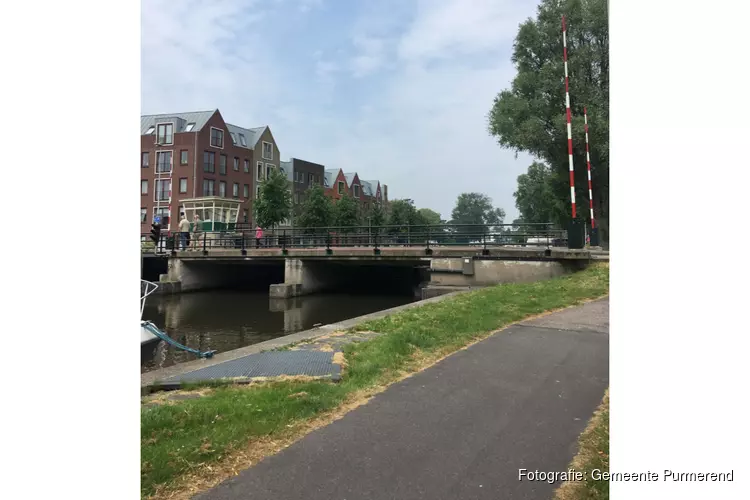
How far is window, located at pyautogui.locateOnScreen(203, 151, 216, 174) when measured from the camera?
4947 centimetres

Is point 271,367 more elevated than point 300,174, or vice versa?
point 300,174

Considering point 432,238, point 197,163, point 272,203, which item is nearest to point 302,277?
point 432,238

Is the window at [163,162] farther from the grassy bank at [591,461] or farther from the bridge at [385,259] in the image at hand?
the grassy bank at [591,461]

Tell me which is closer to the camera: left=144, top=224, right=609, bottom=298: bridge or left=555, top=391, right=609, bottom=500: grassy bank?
left=555, top=391, right=609, bottom=500: grassy bank

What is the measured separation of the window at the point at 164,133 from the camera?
48.8 metres

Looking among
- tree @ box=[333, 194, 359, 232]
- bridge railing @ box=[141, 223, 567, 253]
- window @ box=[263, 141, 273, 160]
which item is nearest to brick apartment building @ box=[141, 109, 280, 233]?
window @ box=[263, 141, 273, 160]

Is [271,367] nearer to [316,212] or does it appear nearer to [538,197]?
[316,212]

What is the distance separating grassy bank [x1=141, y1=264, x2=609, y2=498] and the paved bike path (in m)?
0.18

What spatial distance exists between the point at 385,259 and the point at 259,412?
17.6m

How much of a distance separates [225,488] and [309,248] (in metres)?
21.4

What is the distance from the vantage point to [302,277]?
2320 centimetres

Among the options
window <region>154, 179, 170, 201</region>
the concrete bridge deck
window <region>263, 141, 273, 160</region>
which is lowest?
the concrete bridge deck

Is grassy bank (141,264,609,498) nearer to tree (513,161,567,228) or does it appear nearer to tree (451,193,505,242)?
tree (513,161,567,228)
